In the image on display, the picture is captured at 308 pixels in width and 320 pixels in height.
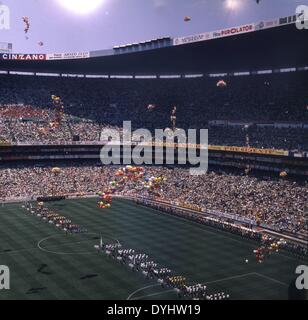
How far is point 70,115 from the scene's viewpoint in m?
86.6

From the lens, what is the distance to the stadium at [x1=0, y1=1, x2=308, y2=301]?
35250 millimetres

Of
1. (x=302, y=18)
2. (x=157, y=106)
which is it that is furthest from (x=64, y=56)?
→ (x=302, y=18)

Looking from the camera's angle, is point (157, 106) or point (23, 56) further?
point (157, 106)

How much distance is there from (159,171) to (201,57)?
20.7m

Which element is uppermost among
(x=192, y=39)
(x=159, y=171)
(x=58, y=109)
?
(x=192, y=39)

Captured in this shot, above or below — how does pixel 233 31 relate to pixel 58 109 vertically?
above

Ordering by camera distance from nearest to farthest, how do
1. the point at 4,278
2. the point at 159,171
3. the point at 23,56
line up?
the point at 4,278 → the point at 159,171 → the point at 23,56

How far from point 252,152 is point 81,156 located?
108ft

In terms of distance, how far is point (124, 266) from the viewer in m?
36.8

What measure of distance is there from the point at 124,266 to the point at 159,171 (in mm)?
38359

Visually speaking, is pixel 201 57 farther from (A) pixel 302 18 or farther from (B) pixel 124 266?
(B) pixel 124 266

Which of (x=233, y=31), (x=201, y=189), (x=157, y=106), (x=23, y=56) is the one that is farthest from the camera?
(x=157, y=106)

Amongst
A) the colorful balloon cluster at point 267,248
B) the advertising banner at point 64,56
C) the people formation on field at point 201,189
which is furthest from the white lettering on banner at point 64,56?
the colorful balloon cluster at point 267,248

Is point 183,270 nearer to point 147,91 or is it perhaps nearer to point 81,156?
point 81,156
